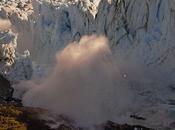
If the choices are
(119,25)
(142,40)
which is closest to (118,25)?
→ (119,25)

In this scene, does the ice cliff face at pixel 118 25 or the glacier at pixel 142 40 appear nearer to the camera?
the ice cliff face at pixel 118 25

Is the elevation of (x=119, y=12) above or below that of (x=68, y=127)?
above

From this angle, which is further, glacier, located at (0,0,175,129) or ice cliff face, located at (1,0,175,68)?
glacier, located at (0,0,175,129)

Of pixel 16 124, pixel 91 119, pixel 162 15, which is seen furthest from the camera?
pixel 16 124

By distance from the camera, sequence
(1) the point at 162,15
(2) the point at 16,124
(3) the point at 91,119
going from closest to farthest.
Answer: (1) the point at 162,15, (3) the point at 91,119, (2) the point at 16,124

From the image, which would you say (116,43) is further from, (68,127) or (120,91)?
(68,127)

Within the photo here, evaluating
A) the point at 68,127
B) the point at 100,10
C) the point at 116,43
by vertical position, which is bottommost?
the point at 68,127

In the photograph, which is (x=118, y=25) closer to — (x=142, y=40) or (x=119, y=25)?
(x=119, y=25)

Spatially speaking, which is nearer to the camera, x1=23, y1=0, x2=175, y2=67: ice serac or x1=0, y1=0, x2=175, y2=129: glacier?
x1=23, y1=0, x2=175, y2=67: ice serac

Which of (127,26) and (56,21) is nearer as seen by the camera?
(127,26)

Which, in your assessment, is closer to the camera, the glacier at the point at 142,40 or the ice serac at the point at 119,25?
the ice serac at the point at 119,25

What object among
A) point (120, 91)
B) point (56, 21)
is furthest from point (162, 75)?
point (56, 21)
